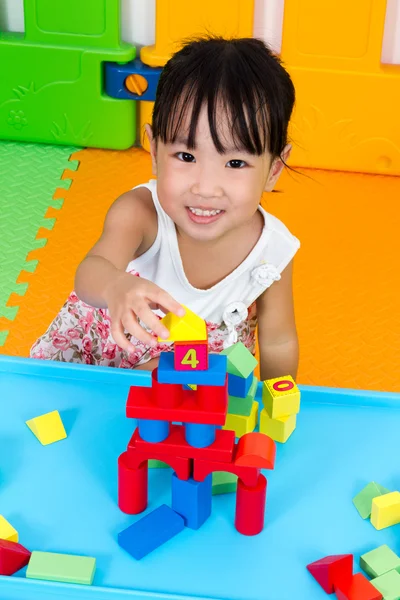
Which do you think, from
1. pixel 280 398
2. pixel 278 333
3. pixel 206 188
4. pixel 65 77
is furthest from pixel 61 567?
pixel 65 77

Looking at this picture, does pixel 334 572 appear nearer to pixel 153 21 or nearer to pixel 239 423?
pixel 239 423

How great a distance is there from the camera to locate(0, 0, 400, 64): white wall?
1857 mm

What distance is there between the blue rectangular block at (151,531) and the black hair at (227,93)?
361 mm

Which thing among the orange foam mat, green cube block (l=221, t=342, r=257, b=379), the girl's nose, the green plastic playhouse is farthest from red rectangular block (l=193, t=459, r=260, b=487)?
the green plastic playhouse

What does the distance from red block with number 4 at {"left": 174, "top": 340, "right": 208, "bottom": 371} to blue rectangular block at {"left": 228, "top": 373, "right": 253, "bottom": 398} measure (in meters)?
0.15

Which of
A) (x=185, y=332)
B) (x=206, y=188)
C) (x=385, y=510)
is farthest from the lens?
(x=206, y=188)

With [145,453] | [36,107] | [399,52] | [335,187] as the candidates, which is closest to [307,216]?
[335,187]

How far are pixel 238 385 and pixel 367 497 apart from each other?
0.15 m

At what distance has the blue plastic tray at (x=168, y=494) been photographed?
70 centimetres

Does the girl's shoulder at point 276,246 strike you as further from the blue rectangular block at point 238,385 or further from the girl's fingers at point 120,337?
the girl's fingers at point 120,337

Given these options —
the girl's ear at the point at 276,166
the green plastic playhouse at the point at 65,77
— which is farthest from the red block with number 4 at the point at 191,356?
the green plastic playhouse at the point at 65,77

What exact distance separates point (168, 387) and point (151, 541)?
0.44 ft

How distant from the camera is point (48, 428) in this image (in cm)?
83

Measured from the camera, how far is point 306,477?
2.67 feet
